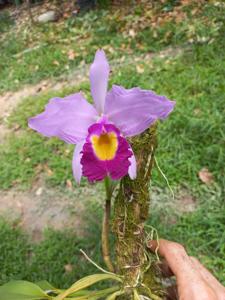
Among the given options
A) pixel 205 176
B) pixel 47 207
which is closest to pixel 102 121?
pixel 205 176

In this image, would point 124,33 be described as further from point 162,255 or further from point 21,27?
point 162,255

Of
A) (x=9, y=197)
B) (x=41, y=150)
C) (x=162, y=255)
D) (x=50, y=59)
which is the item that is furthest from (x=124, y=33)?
(x=162, y=255)

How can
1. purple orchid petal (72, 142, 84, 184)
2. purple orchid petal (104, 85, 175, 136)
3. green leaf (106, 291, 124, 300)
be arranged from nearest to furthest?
purple orchid petal (104, 85, 175, 136), purple orchid petal (72, 142, 84, 184), green leaf (106, 291, 124, 300)

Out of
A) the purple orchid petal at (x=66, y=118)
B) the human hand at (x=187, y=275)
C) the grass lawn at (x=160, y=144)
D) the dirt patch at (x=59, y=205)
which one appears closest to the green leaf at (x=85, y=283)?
the human hand at (x=187, y=275)

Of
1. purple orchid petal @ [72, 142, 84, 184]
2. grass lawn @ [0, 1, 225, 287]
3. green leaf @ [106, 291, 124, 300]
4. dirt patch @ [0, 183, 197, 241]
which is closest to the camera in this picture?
purple orchid petal @ [72, 142, 84, 184]

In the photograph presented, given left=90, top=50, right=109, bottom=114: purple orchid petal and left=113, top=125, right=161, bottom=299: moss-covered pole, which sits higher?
left=90, top=50, right=109, bottom=114: purple orchid petal

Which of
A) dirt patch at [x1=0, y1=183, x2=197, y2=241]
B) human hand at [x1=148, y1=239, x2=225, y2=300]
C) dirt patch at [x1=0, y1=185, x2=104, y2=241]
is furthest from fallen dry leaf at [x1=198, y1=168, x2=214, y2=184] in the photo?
human hand at [x1=148, y1=239, x2=225, y2=300]

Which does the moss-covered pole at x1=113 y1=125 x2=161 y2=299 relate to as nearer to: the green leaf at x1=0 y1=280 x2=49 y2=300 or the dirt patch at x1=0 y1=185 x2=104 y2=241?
the green leaf at x1=0 y1=280 x2=49 y2=300
